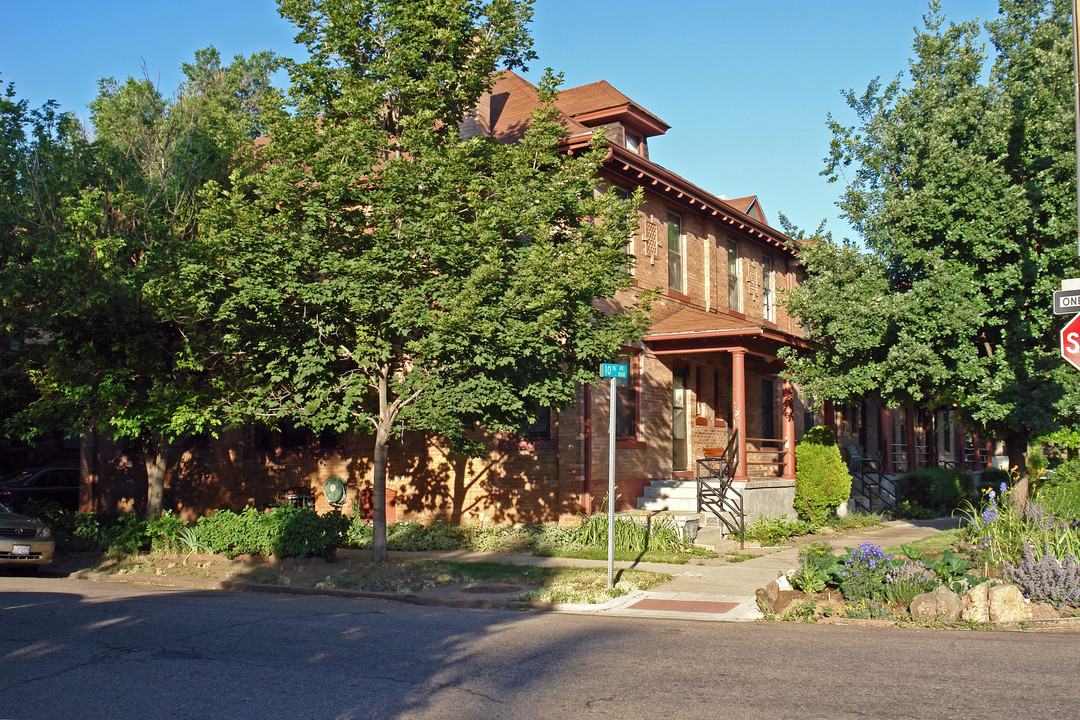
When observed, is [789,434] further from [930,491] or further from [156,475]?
[156,475]

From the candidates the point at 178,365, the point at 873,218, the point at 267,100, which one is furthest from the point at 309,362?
the point at 873,218

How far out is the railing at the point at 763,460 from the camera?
22.5 meters

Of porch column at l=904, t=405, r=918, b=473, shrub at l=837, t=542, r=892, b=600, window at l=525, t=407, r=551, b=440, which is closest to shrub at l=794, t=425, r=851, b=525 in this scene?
window at l=525, t=407, r=551, b=440

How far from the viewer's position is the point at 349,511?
2064cm

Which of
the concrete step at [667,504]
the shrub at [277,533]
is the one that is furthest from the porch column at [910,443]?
the shrub at [277,533]

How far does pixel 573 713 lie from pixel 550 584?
6.67 meters

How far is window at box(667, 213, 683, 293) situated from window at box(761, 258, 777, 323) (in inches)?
202

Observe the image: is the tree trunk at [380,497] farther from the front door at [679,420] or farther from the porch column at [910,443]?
the porch column at [910,443]

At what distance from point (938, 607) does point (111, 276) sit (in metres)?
12.8

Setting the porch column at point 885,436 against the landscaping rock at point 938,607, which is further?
the porch column at point 885,436

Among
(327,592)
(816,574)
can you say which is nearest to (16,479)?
(327,592)

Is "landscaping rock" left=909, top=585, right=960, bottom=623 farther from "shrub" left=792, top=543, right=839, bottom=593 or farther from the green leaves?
the green leaves

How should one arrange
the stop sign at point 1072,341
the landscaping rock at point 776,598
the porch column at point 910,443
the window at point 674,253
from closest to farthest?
1. the stop sign at point 1072,341
2. the landscaping rock at point 776,598
3. the window at point 674,253
4. the porch column at point 910,443

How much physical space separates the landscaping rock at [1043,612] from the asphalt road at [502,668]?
0.70m
